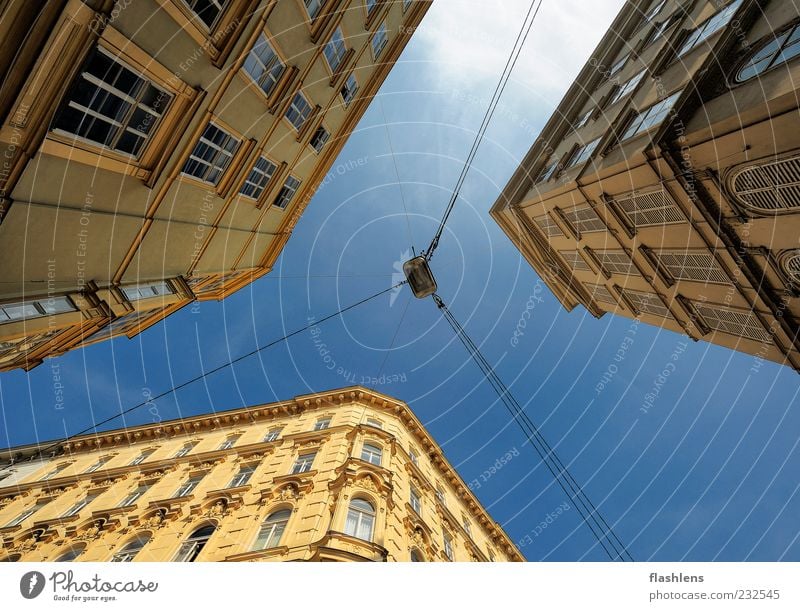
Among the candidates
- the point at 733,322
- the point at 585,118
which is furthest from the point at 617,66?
the point at 733,322

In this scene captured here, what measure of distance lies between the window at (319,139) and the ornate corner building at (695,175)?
12015mm

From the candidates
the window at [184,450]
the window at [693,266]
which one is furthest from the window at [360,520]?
the window at [184,450]

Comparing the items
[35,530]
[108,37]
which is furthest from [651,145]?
[35,530]

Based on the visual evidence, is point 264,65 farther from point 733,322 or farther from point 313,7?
point 733,322

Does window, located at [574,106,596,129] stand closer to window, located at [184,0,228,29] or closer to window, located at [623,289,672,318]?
window, located at [623,289,672,318]

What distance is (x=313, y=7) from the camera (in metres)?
13.2

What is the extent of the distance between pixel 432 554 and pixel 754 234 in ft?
54.7

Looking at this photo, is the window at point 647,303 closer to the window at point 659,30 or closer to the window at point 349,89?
the window at point 659,30

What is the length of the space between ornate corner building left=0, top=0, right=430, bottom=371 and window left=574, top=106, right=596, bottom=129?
453 inches

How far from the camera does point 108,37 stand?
7371mm

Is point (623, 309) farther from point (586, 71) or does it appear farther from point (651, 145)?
point (586, 71)

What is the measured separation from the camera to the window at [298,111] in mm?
15270

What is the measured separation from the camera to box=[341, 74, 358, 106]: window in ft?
60.7

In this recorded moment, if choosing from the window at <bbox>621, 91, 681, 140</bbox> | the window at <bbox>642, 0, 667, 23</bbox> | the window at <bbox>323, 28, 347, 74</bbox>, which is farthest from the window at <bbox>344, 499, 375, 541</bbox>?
the window at <bbox>642, 0, 667, 23</bbox>
